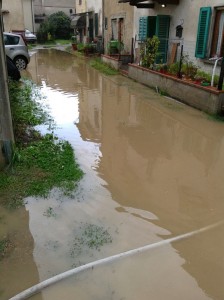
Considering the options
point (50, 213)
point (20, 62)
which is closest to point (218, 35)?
point (50, 213)

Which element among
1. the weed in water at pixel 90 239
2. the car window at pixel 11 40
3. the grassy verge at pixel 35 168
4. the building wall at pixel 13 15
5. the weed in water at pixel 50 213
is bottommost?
the weed in water at pixel 90 239

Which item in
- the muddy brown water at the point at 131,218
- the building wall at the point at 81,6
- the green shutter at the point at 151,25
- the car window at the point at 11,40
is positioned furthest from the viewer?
the building wall at the point at 81,6

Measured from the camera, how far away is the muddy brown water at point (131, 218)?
309 centimetres

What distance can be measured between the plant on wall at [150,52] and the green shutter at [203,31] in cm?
187

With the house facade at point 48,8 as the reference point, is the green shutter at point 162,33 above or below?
below

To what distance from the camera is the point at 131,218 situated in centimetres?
409

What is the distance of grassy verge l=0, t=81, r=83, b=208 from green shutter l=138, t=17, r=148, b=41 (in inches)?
334

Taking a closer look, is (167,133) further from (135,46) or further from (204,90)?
(135,46)

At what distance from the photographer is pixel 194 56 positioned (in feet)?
35.7

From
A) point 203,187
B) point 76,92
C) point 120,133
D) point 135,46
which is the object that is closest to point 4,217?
point 203,187

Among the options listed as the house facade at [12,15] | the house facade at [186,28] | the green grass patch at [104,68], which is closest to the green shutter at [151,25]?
the house facade at [186,28]

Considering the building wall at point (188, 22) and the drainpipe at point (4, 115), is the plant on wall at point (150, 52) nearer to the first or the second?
the building wall at point (188, 22)

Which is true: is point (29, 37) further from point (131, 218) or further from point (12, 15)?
point (131, 218)

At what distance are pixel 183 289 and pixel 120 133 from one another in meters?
4.58
